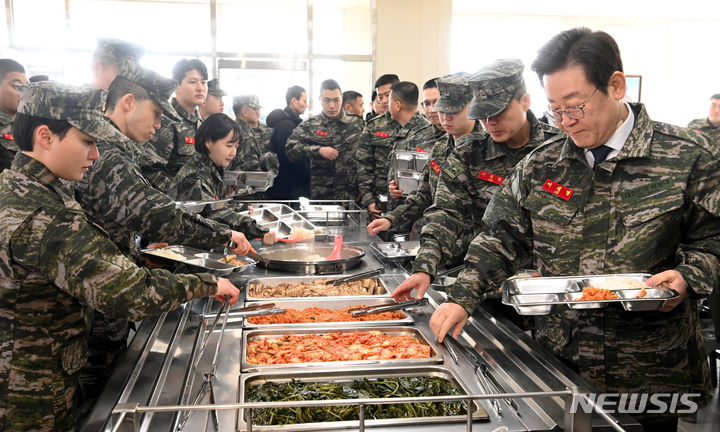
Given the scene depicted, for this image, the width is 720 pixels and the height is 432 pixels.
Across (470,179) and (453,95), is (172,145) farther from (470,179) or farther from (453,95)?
(470,179)

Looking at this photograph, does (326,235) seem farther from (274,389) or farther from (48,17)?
(48,17)

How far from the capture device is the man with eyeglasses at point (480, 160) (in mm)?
1840

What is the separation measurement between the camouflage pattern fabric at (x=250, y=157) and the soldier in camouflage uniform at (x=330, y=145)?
0.20 meters

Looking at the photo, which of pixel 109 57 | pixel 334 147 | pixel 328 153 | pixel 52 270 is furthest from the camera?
pixel 334 147

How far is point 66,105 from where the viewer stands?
4.40 ft

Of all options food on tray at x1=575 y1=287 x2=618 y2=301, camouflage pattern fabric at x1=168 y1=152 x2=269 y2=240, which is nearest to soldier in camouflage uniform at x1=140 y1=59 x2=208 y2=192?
camouflage pattern fabric at x1=168 y1=152 x2=269 y2=240

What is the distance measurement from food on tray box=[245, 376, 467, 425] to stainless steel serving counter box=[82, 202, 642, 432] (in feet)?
0.14

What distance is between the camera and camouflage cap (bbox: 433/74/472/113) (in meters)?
2.40

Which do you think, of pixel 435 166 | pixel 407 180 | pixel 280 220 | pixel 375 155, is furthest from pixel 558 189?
pixel 375 155

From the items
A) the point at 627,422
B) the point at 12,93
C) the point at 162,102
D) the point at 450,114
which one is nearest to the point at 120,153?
the point at 162,102

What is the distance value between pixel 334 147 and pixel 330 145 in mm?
43

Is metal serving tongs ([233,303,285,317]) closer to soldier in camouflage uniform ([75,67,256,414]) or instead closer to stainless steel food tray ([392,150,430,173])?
soldier in camouflage uniform ([75,67,256,414])

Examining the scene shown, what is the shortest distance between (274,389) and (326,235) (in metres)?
1.53

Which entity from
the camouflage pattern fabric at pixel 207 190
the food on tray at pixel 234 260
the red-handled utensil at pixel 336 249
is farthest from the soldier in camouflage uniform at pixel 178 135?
the red-handled utensil at pixel 336 249
